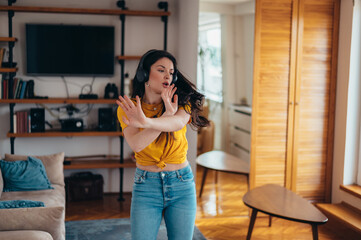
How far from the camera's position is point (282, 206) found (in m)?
3.48

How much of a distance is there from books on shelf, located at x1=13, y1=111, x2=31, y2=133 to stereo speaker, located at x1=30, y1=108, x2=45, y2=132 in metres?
0.05

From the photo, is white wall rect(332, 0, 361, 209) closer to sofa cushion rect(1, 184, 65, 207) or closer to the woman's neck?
sofa cushion rect(1, 184, 65, 207)

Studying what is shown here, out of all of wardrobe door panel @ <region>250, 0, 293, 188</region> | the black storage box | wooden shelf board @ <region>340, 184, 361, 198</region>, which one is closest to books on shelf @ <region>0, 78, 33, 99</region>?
the black storage box

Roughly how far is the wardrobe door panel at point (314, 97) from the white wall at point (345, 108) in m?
0.07

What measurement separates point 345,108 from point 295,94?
52 centimetres

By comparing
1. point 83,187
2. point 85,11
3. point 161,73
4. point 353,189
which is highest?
point 85,11

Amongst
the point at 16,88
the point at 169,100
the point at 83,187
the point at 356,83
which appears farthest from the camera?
the point at 83,187

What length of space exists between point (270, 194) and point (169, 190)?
2232mm

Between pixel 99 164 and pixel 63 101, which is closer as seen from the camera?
pixel 63 101

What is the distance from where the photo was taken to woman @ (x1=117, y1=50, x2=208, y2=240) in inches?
67.6

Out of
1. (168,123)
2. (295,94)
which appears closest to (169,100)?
(168,123)

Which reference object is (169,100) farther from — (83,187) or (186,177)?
(83,187)

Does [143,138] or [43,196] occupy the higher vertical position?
[143,138]

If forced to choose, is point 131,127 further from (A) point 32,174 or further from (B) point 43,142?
(B) point 43,142
